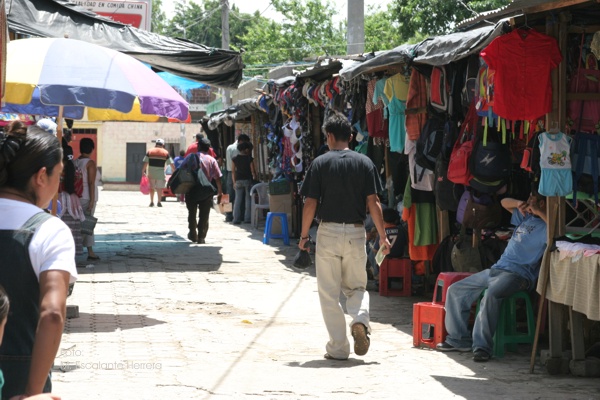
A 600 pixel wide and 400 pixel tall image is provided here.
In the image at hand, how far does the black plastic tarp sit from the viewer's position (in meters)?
13.0

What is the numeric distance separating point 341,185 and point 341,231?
1.21 ft

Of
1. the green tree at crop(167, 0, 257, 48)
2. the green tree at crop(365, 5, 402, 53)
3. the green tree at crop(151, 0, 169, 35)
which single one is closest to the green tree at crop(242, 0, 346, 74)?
the green tree at crop(365, 5, 402, 53)

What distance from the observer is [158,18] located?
92.1 meters

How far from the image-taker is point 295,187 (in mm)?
18453

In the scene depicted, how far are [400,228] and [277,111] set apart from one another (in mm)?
7734

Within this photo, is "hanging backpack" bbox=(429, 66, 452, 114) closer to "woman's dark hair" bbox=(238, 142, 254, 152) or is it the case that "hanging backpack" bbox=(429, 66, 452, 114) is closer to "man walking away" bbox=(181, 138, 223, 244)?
"man walking away" bbox=(181, 138, 223, 244)

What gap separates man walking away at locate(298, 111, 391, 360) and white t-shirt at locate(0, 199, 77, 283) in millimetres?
4701

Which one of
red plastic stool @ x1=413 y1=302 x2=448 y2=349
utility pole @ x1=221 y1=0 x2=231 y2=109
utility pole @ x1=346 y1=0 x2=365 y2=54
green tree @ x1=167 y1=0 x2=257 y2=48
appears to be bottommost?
red plastic stool @ x1=413 y1=302 x2=448 y2=349

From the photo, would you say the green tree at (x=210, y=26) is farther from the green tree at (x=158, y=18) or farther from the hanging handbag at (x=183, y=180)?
the hanging handbag at (x=183, y=180)

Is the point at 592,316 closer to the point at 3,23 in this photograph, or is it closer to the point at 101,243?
the point at 3,23

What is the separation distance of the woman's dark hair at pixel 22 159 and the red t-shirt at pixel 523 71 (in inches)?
197

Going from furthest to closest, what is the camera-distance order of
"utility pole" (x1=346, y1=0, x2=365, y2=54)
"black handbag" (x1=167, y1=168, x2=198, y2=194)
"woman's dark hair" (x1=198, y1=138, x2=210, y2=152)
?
"utility pole" (x1=346, y1=0, x2=365, y2=54) < "woman's dark hair" (x1=198, y1=138, x2=210, y2=152) < "black handbag" (x1=167, y1=168, x2=198, y2=194)

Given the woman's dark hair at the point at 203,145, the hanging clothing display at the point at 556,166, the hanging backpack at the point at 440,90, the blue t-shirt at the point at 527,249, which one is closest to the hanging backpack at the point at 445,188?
the hanging backpack at the point at 440,90

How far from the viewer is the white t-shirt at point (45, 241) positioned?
10.6 ft
